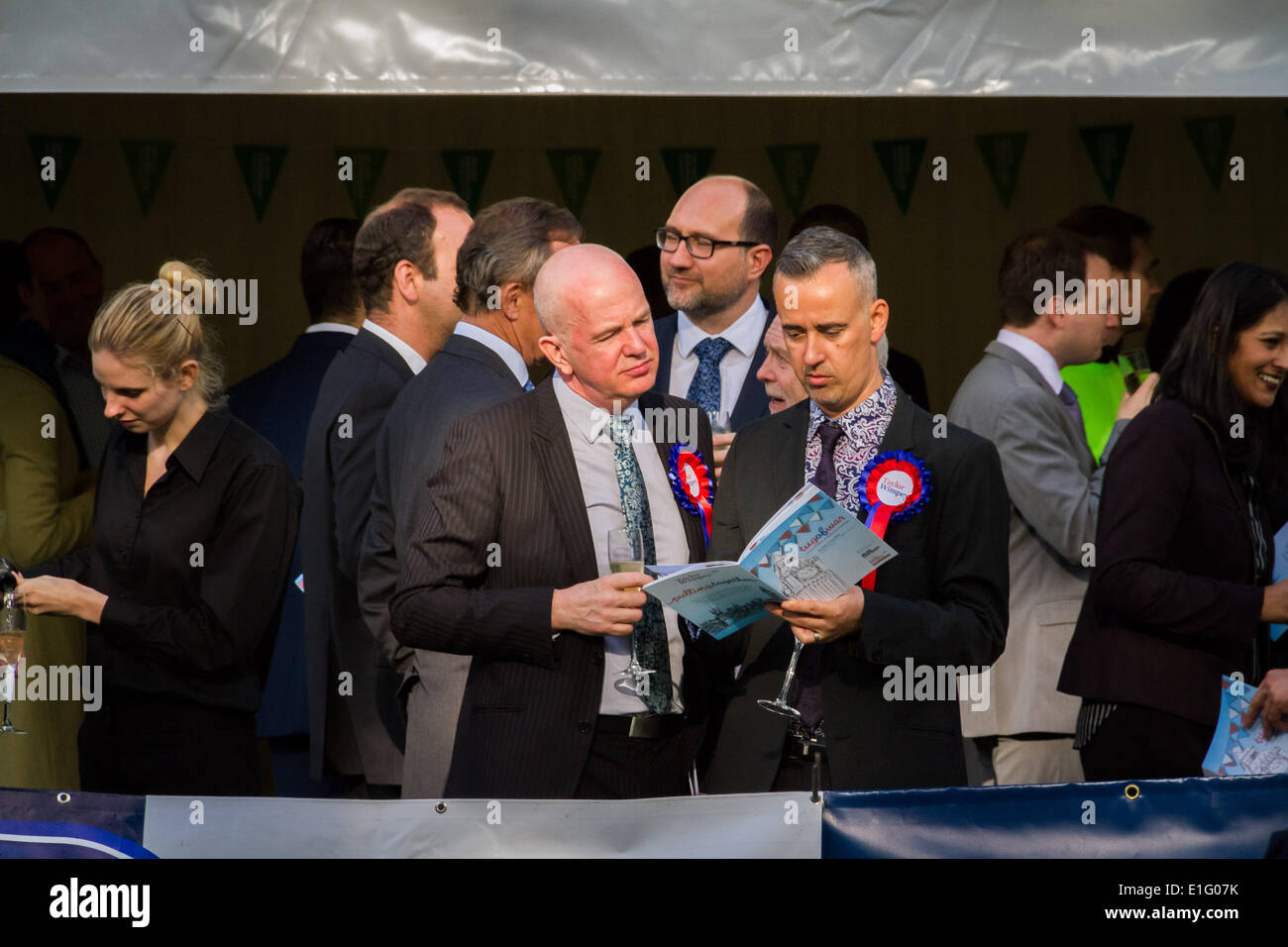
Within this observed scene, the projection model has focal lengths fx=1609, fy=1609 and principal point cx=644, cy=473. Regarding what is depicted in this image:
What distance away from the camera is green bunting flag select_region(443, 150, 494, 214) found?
7.09 m

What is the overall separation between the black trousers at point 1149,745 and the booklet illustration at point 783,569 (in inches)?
36.7

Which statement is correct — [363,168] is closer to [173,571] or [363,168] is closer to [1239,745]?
[173,571]

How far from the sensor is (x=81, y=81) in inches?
148

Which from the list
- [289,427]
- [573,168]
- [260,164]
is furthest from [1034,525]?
[260,164]

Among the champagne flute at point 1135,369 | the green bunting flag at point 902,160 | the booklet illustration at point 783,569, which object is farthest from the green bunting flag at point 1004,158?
the booklet illustration at point 783,569

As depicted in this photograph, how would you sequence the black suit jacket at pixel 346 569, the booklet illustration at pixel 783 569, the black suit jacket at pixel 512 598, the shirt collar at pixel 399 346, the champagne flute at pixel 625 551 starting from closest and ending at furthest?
the booklet illustration at pixel 783 569, the champagne flute at pixel 625 551, the black suit jacket at pixel 512 598, the black suit jacket at pixel 346 569, the shirt collar at pixel 399 346

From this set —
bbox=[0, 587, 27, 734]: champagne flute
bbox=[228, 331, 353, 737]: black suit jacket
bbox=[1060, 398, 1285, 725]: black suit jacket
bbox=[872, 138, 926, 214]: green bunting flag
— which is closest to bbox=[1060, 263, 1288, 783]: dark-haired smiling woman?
bbox=[1060, 398, 1285, 725]: black suit jacket

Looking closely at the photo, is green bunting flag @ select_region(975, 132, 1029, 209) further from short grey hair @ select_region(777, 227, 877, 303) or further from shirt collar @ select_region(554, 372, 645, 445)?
shirt collar @ select_region(554, 372, 645, 445)

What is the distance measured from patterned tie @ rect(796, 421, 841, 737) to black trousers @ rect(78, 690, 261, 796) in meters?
1.45

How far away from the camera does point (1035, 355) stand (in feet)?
15.3

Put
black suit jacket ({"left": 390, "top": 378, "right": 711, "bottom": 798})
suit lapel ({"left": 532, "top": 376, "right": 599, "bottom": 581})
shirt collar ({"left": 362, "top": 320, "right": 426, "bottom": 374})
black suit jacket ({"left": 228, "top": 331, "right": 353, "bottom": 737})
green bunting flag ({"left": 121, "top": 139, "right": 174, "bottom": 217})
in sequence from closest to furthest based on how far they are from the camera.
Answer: black suit jacket ({"left": 390, "top": 378, "right": 711, "bottom": 798}) → suit lapel ({"left": 532, "top": 376, "right": 599, "bottom": 581}) → shirt collar ({"left": 362, "top": 320, "right": 426, "bottom": 374}) → black suit jacket ({"left": 228, "top": 331, "right": 353, "bottom": 737}) → green bunting flag ({"left": 121, "top": 139, "right": 174, "bottom": 217})

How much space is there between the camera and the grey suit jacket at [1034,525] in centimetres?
446

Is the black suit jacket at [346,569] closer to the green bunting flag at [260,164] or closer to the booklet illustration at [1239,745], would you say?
the booklet illustration at [1239,745]
